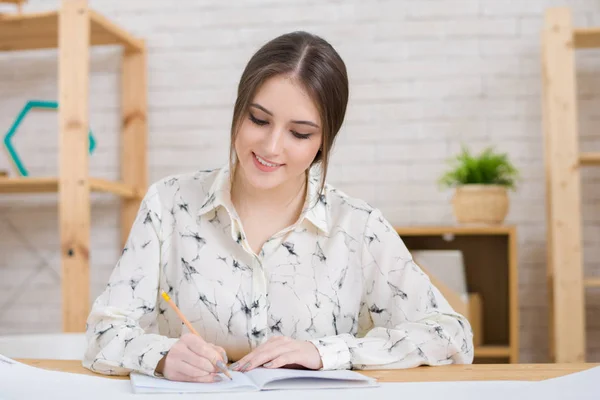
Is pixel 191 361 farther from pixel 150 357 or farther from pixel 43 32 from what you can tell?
pixel 43 32

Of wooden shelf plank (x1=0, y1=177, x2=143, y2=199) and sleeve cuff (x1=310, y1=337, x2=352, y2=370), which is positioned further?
wooden shelf plank (x1=0, y1=177, x2=143, y2=199)

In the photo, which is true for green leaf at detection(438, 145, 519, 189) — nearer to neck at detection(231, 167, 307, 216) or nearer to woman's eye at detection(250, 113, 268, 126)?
neck at detection(231, 167, 307, 216)

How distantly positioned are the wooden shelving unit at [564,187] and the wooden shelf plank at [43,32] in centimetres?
157

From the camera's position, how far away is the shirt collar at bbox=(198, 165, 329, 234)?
149 centimetres

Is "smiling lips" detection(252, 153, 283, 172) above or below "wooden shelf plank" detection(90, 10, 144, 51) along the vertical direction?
below

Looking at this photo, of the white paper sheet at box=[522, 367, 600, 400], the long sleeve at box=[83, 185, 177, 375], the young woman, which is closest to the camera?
the white paper sheet at box=[522, 367, 600, 400]

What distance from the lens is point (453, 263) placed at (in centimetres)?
264

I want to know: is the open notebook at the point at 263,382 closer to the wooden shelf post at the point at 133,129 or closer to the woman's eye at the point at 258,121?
the woman's eye at the point at 258,121

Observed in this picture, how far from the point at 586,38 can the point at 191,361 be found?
208 centimetres

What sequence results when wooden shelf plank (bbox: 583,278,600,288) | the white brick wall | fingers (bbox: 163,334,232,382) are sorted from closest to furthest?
fingers (bbox: 163,334,232,382) < wooden shelf plank (bbox: 583,278,600,288) < the white brick wall

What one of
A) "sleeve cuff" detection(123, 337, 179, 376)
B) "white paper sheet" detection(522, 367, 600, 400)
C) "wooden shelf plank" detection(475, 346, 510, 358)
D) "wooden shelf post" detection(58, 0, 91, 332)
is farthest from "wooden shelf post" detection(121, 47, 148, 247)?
"white paper sheet" detection(522, 367, 600, 400)

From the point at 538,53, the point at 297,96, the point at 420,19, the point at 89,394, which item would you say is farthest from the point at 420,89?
the point at 89,394

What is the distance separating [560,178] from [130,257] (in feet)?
5.35

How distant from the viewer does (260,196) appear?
1535mm
